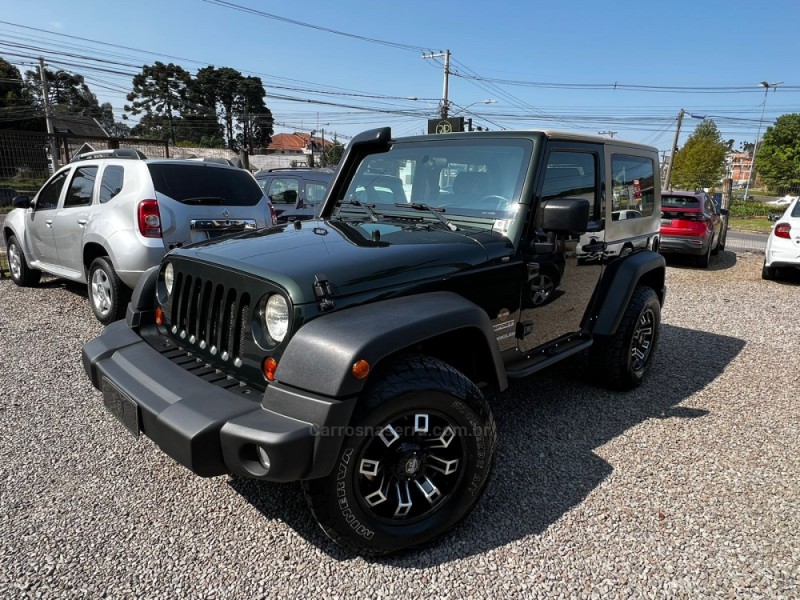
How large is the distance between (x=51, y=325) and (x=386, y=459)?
15.8ft

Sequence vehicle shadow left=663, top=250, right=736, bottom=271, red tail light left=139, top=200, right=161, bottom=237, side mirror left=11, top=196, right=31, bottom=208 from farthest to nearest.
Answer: vehicle shadow left=663, top=250, right=736, bottom=271 < side mirror left=11, top=196, right=31, bottom=208 < red tail light left=139, top=200, right=161, bottom=237

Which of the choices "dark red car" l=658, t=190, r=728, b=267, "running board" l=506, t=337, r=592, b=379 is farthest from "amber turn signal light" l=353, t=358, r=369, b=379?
"dark red car" l=658, t=190, r=728, b=267

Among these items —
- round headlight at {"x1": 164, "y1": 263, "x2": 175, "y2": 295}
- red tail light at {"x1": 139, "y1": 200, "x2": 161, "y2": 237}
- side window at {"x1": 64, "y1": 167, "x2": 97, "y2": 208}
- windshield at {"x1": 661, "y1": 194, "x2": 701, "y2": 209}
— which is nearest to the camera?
round headlight at {"x1": 164, "y1": 263, "x2": 175, "y2": 295}

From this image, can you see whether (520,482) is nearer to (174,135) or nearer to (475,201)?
(475,201)

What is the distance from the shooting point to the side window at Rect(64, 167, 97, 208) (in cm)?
562

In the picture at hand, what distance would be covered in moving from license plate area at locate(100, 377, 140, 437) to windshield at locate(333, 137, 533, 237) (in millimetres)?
1676

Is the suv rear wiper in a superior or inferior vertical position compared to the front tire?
superior

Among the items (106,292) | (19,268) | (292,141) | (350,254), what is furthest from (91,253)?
(292,141)

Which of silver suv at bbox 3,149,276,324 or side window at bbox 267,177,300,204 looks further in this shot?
side window at bbox 267,177,300,204

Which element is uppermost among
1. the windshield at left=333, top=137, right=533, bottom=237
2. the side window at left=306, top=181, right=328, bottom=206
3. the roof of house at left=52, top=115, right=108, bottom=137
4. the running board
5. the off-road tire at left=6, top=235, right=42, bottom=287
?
the roof of house at left=52, top=115, right=108, bottom=137

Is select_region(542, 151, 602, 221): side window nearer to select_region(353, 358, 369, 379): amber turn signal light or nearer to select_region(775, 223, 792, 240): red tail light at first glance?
select_region(353, 358, 369, 379): amber turn signal light

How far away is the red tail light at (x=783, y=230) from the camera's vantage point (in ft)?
27.8

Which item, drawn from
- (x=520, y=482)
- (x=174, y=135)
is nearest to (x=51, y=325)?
(x=520, y=482)

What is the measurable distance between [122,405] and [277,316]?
2.79 feet
